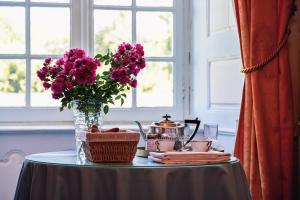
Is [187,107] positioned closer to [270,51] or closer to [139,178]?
[270,51]

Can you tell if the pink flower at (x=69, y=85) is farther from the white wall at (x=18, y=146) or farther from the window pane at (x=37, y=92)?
the window pane at (x=37, y=92)

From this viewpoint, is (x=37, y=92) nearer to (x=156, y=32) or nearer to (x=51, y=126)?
(x=51, y=126)

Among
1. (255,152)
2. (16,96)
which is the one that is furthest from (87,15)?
(255,152)

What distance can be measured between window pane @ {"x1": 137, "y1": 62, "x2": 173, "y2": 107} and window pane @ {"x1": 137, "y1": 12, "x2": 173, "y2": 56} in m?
0.09

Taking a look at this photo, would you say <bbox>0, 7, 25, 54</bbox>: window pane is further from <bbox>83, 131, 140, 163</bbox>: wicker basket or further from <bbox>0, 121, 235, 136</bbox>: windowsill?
<bbox>83, 131, 140, 163</bbox>: wicker basket

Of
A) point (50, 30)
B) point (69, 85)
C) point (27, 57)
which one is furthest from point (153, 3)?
point (69, 85)

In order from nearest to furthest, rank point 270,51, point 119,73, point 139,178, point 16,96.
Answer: point 139,178
point 119,73
point 270,51
point 16,96

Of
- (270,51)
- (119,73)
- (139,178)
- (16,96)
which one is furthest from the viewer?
(16,96)

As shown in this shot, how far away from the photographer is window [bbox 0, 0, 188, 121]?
147 inches

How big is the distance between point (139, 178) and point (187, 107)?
6.02ft

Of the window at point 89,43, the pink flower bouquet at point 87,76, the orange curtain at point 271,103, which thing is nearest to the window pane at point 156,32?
the window at point 89,43

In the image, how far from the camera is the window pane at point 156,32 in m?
3.89

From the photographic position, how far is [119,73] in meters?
2.60

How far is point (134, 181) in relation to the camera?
2139mm
